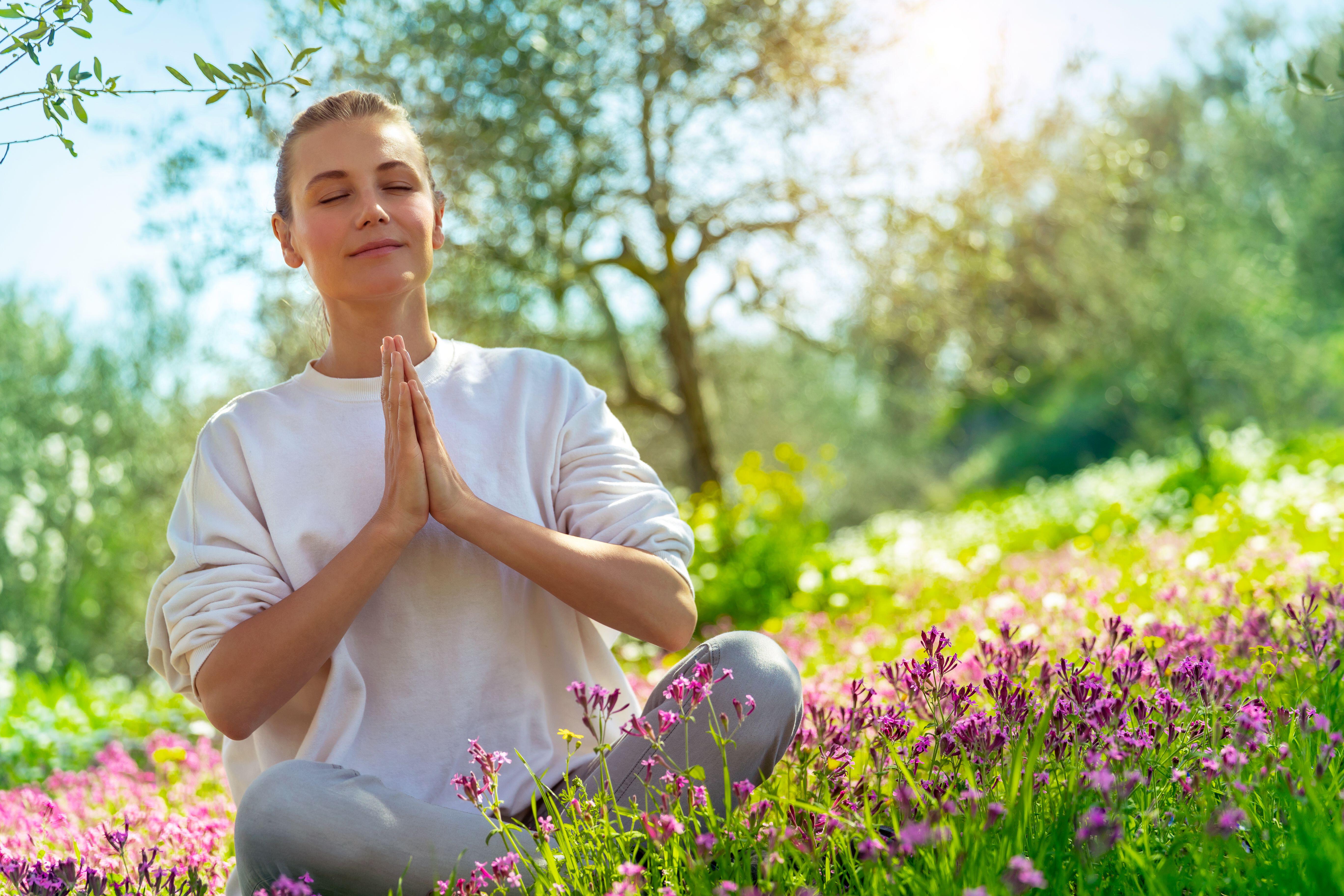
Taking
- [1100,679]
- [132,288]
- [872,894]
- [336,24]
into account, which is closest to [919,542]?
[336,24]

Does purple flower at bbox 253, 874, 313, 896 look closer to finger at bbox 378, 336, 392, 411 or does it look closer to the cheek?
finger at bbox 378, 336, 392, 411

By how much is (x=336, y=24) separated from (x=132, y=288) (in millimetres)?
9497

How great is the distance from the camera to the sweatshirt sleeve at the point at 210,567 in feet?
6.73

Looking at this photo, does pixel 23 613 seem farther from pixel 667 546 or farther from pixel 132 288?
pixel 667 546

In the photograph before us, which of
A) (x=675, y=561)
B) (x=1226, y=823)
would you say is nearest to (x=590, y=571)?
(x=675, y=561)

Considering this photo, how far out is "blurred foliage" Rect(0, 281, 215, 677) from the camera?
1520 cm

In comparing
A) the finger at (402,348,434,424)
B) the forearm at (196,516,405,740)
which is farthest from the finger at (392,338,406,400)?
the forearm at (196,516,405,740)

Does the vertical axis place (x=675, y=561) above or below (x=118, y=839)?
above

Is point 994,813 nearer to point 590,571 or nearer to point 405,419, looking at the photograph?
point 590,571

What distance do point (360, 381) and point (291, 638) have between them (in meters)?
0.72

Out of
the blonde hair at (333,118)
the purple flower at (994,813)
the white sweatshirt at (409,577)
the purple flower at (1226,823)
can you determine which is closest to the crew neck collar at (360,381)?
the white sweatshirt at (409,577)

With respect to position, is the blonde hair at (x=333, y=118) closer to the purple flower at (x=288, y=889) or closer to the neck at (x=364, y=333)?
the neck at (x=364, y=333)

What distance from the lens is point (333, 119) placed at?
2.40 m

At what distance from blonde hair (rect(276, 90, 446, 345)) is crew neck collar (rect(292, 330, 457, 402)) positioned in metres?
0.16
